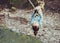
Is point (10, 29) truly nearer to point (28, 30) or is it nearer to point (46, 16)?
point (28, 30)

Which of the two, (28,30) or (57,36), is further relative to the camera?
(28,30)

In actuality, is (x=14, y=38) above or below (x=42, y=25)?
above

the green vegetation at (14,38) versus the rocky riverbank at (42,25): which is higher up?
the green vegetation at (14,38)

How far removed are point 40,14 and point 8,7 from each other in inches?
369

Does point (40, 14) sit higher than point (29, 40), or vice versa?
point (40, 14)

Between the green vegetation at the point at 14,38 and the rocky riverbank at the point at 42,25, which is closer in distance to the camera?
the green vegetation at the point at 14,38

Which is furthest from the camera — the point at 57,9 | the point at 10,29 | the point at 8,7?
the point at 8,7

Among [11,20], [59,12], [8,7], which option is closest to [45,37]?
[11,20]

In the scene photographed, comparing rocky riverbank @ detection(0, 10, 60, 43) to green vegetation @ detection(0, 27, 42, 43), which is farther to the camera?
rocky riverbank @ detection(0, 10, 60, 43)

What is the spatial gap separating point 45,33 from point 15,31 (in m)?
1.53

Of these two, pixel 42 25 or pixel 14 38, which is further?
pixel 42 25

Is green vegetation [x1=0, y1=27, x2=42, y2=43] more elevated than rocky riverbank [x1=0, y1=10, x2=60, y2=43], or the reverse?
green vegetation [x1=0, y1=27, x2=42, y2=43]

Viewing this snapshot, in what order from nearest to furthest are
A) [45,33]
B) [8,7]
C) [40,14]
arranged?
1. [40,14]
2. [45,33]
3. [8,7]

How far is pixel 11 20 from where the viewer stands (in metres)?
13.5
